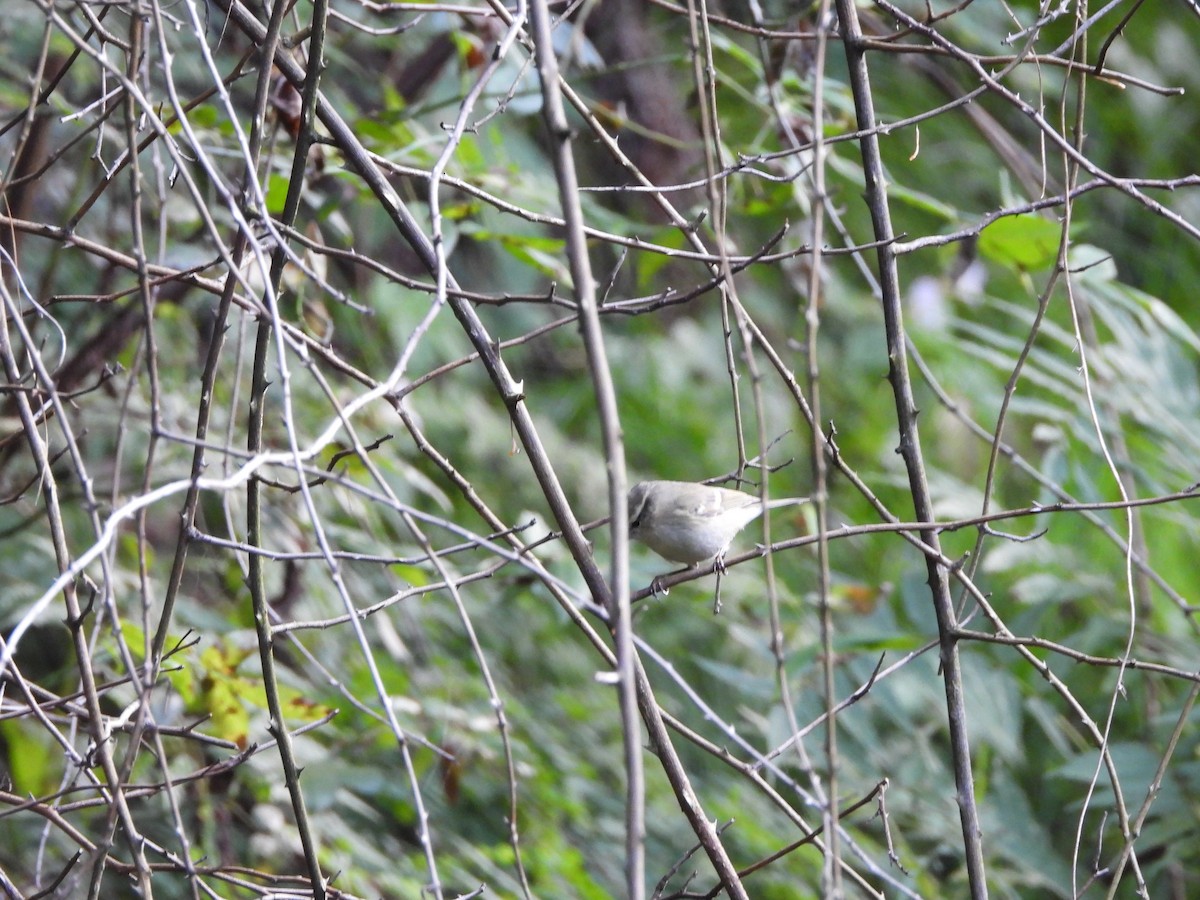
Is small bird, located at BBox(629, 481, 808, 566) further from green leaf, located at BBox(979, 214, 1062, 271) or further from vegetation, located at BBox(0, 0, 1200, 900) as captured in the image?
green leaf, located at BBox(979, 214, 1062, 271)

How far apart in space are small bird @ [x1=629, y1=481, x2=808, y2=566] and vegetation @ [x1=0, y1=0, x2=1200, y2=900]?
0.35 feet

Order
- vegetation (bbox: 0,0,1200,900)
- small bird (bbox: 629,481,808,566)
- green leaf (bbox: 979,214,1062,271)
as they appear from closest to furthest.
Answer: vegetation (bbox: 0,0,1200,900) → green leaf (bbox: 979,214,1062,271) → small bird (bbox: 629,481,808,566)

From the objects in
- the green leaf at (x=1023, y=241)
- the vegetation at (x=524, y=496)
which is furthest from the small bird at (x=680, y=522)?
the green leaf at (x=1023, y=241)

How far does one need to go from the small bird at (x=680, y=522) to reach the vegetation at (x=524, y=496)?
0.35ft

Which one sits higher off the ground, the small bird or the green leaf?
the green leaf

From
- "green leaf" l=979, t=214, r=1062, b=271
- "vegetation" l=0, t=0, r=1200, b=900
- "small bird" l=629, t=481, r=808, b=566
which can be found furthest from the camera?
"small bird" l=629, t=481, r=808, b=566

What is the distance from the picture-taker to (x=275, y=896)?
1944 millimetres

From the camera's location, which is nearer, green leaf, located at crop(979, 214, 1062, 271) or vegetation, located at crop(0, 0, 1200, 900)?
vegetation, located at crop(0, 0, 1200, 900)

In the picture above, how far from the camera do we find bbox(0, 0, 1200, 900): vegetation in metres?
1.80

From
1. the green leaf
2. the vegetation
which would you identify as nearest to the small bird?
the vegetation

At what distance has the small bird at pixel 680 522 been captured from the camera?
12.6 feet

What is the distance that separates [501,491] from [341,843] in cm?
332

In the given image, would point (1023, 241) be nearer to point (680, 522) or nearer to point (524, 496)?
point (680, 522)

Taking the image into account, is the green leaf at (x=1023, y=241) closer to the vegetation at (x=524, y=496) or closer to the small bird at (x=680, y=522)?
the vegetation at (x=524, y=496)
